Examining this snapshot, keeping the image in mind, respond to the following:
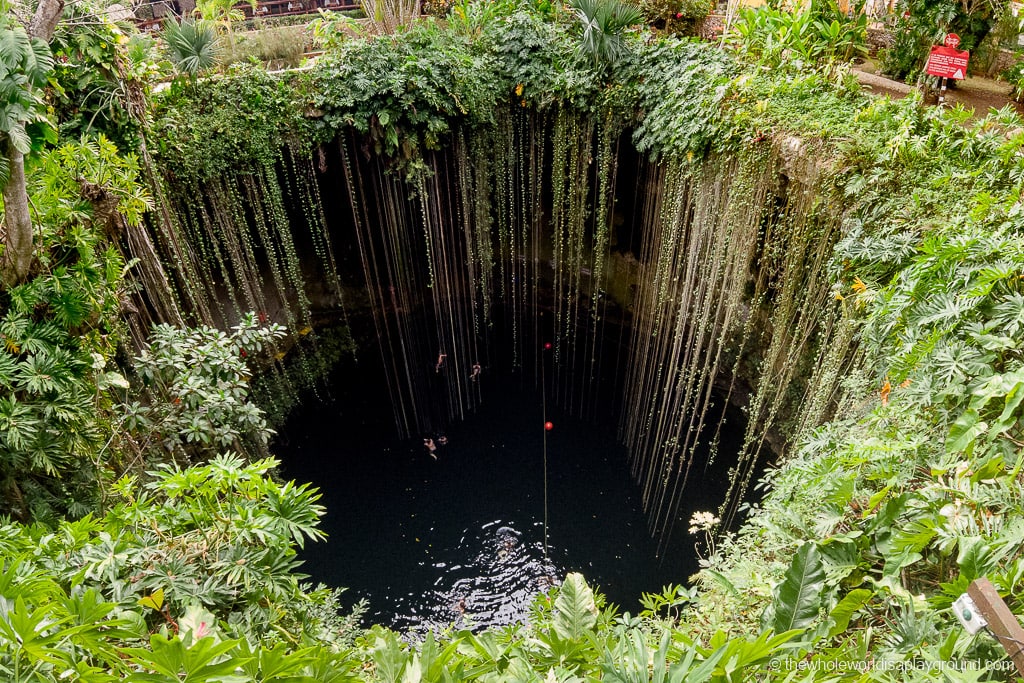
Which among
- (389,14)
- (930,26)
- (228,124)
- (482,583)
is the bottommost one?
(482,583)

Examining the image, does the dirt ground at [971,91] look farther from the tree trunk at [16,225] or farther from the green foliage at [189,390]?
the tree trunk at [16,225]

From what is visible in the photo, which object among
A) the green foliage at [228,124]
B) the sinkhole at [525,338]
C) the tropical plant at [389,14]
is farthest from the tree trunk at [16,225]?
the tropical plant at [389,14]

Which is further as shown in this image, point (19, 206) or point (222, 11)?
point (222, 11)

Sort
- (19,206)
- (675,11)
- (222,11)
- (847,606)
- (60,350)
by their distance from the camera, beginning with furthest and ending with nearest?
(222,11) → (675,11) → (60,350) → (19,206) → (847,606)

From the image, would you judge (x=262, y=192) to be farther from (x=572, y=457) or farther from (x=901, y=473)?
(x=901, y=473)

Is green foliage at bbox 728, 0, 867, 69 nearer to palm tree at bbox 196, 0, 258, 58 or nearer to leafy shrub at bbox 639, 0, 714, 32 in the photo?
leafy shrub at bbox 639, 0, 714, 32

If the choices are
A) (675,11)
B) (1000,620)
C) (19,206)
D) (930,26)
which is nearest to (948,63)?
(930,26)

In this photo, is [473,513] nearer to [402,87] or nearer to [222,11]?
[402,87]


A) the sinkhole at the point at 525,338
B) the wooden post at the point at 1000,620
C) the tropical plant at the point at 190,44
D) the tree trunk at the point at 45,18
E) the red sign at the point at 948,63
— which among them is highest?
the tree trunk at the point at 45,18
